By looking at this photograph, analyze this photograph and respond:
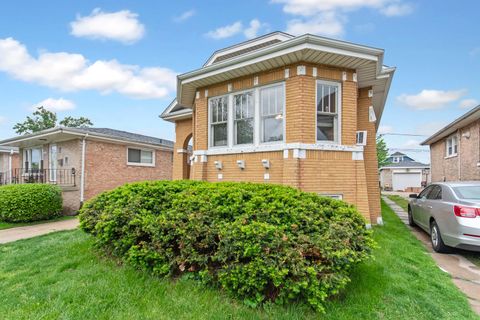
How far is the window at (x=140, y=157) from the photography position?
15375 millimetres

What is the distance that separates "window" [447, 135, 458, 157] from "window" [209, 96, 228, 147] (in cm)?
1371

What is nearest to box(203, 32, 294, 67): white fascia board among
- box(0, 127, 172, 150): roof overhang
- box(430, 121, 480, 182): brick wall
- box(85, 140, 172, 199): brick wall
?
box(0, 127, 172, 150): roof overhang

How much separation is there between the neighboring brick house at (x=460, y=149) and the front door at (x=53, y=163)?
63.8 feet

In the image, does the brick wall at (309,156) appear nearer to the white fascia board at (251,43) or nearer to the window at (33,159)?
the white fascia board at (251,43)

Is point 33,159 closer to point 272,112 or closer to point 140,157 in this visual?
point 140,157

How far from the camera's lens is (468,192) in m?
5.81

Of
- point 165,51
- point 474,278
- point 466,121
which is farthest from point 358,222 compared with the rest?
point 466,121

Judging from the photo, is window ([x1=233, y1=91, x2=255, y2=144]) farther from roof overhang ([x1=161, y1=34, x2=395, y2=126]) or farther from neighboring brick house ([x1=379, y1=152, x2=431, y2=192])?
neighboring brick house ([x1=379, y1=152, x2=431, y2=192])

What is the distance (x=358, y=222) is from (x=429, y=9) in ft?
33.7

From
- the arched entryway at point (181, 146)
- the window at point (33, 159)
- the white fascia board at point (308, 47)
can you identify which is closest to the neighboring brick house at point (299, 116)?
the white fascia board at point (308, 47)

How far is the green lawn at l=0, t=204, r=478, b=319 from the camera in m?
3.13

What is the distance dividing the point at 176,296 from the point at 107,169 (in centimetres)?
1231

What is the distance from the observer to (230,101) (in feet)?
27.6

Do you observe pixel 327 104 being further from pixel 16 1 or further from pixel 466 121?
pixel 16 1
